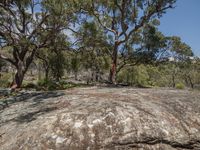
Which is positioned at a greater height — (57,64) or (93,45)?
(93,45)

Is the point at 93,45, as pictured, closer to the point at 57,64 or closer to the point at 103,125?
the point at 57,64

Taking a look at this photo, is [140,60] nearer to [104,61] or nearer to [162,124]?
[104,61]

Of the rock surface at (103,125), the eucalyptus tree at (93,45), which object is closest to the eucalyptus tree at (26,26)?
the eucalyptus tree at (93,45)

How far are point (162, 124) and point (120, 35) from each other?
16.5 meters

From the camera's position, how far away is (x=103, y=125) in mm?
7156

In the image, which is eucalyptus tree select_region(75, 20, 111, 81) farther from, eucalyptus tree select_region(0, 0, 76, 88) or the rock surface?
the rock surface

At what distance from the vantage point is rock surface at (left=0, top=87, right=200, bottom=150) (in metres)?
6.81

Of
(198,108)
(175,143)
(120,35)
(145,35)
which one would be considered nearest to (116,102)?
(175,143)

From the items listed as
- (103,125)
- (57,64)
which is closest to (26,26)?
(57,64)

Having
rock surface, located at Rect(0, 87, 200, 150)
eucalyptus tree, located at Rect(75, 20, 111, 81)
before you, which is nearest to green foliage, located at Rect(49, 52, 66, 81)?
eucalyptus tree, located at Rect(75, 20, 111, 81)

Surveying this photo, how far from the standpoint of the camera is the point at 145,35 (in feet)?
89.9

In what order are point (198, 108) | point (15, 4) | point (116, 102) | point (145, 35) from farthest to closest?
point (145, 35), point (15, 4), point (198, 108), point (116, 102)

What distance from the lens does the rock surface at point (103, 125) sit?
681 centimetres

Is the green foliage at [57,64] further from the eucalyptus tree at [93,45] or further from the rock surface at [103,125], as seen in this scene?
the rock surface at [103,125]
